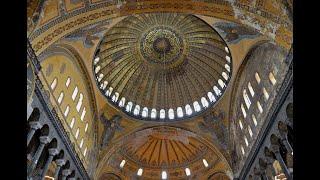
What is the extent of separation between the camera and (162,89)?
2334cm

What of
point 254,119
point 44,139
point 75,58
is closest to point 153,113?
point 254,119

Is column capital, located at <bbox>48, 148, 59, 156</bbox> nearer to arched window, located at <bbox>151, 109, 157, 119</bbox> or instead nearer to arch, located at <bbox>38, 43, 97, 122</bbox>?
arch, located at <bbox>38, 43, 97, 122</bbox>

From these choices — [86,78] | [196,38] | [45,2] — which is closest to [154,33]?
[196,38]

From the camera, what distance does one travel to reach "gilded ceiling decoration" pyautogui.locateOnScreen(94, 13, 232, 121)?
2034 cm

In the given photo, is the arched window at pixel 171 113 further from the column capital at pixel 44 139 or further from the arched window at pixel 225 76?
the column capital at pixel 44 139

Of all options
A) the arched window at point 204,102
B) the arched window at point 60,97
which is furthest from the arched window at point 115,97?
the arched window at point 60,97

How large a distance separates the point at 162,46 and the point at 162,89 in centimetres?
303

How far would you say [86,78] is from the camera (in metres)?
19.1

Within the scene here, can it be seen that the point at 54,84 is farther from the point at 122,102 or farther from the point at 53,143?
the point at 122,102

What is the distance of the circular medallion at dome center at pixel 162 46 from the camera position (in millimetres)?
21188

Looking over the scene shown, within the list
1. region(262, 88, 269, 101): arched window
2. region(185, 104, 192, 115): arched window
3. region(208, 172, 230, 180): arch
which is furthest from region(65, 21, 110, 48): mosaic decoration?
region(208, 172, 230, 180): arch
